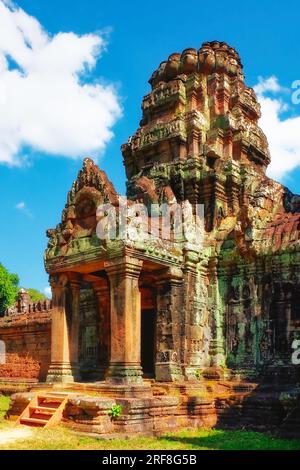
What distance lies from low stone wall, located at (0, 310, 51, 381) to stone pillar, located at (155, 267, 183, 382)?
20.9 ft

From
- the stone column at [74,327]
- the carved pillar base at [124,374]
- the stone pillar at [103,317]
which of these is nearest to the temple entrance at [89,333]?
the stone pillar at [103,317]

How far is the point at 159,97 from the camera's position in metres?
17.0

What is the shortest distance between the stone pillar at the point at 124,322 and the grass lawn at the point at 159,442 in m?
1.41

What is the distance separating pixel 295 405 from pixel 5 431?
5.63m

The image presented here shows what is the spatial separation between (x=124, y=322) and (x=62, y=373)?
252 cm

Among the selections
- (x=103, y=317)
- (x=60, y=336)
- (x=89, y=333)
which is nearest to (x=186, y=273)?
(x=103, y=317)

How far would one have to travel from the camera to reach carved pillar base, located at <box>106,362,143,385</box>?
Result: 10.9 meters

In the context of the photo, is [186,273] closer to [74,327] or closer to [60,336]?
[74,327]

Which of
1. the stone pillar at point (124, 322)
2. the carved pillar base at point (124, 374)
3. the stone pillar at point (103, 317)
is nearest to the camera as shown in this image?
the carved pillar base at point (124, 374)

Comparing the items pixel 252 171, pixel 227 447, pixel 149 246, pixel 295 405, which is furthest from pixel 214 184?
pixel 227 447

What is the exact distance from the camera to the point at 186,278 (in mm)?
12852

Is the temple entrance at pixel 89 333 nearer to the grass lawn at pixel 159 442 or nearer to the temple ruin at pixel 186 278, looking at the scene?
the temple ruin at pixel 186 278

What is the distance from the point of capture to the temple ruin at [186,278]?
38.6ft
